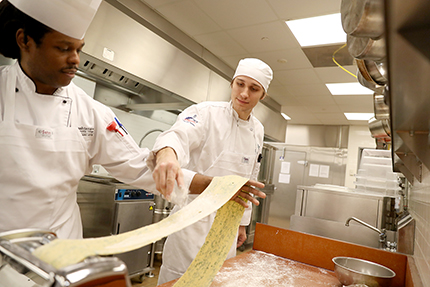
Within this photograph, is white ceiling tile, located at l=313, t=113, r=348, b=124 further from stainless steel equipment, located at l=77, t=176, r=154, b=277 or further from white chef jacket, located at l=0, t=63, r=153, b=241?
white chef jacket, located at l=0, t=63, r=153, b=241

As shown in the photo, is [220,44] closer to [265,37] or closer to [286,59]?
[265,37]

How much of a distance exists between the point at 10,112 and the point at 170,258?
101 centimetres

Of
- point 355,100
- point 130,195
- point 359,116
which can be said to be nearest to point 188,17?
point 130,195

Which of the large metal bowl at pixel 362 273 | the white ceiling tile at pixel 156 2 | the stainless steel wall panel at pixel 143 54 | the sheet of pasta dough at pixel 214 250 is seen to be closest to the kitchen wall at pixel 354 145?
the stainless steel wall panel at pixel 143 54

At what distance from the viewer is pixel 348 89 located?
191 inches

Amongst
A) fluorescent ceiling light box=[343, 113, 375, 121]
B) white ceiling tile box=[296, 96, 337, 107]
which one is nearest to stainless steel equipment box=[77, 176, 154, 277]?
white ceiling tile box=[296, 96, 337, 107]

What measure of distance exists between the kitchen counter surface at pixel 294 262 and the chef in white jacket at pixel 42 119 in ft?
2.17

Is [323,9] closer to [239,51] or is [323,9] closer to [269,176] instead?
[239,51]

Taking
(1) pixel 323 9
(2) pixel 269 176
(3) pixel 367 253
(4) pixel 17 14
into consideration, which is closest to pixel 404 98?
(4) pixel 17 14

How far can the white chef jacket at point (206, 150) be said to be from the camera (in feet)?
4.85

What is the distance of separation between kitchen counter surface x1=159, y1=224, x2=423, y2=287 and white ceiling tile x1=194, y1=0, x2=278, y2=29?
6.92 feet

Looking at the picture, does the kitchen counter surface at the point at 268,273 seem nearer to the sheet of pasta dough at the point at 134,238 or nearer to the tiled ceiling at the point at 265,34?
the sheet of pasta dough at the point at 134,238

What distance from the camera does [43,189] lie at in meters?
0.99

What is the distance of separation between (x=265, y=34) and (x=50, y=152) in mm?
2880
